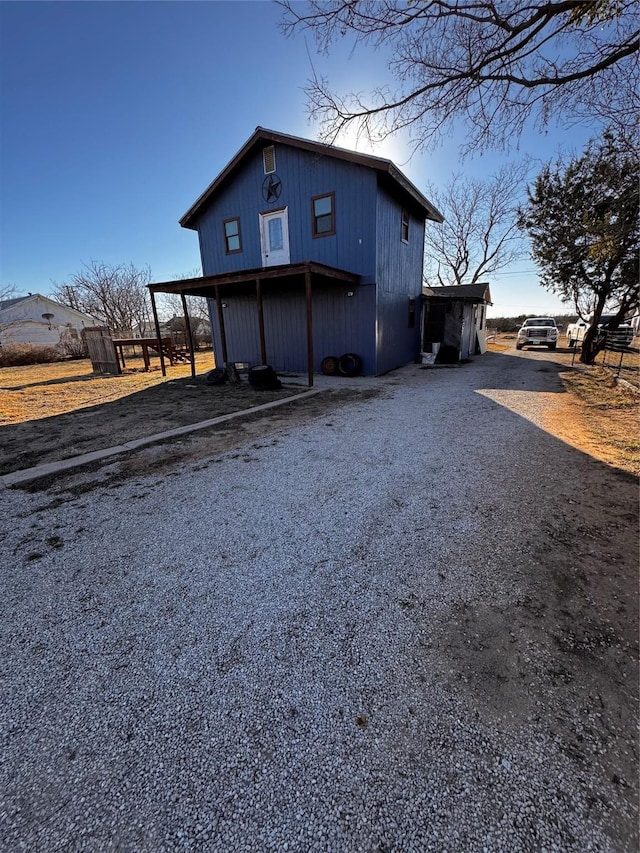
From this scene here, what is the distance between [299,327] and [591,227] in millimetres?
7531

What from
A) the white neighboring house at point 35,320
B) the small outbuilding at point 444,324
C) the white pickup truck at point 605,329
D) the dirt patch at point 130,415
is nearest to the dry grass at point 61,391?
the dirt patch at point 130,415

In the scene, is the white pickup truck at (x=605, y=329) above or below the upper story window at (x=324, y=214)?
below

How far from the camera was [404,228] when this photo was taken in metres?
11.4

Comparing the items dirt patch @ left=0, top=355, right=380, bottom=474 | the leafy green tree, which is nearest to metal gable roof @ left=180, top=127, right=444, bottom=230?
the leafy green tree

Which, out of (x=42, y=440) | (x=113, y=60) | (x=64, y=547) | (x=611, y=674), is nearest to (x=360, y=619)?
(x=611, y=674)

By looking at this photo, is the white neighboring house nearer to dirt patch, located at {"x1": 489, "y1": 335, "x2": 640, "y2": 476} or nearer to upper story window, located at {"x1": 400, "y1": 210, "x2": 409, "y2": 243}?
upper story window, located at {"x1": 400, "y1": 210, "x2": 409, "y2": 243}

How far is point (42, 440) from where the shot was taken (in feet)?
16.9

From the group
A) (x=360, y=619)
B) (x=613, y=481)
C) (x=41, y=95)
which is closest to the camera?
(x=360, y=619)

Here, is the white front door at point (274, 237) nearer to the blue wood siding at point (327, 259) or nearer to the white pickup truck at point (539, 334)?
the blue wood siding at point (327, 259)

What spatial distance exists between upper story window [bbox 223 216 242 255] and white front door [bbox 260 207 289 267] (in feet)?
3.40

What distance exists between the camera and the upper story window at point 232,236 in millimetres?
11891

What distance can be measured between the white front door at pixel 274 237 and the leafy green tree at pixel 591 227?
23.7ft

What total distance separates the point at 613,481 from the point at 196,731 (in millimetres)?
3879

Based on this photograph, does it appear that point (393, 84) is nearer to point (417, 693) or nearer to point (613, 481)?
point (613, 481)
